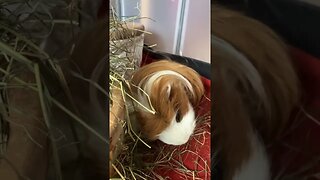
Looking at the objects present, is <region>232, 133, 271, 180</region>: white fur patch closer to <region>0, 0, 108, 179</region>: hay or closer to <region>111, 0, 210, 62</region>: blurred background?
<region>0, 0, 108, 179</region>: hay

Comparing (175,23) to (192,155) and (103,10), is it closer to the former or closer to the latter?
(192,155)

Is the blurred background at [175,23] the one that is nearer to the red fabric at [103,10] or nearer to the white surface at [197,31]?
the white surface at [197,31]

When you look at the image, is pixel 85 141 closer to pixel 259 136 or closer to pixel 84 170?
pixel 84 170

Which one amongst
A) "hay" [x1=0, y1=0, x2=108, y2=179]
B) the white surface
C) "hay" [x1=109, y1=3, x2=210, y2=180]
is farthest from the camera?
the white surface

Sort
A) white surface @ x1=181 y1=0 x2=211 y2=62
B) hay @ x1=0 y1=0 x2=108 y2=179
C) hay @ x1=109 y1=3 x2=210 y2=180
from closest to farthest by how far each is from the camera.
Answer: hay @ x1=0 y1=0 x2=108 y2=179
hay @ x1=109 y1=3 x2=210 y2=180
white surface @ x1=181 y1=0 x2=211 y2=62

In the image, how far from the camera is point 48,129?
52 centimetres

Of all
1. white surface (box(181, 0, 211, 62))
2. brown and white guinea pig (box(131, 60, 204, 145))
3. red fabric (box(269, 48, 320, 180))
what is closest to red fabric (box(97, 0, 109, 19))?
red fabric (box(269, 48, 320, 180))

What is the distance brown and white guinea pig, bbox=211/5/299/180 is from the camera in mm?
514

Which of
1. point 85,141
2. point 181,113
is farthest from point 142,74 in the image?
point 85,141

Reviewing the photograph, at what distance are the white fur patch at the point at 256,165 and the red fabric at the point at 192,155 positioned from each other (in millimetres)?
248

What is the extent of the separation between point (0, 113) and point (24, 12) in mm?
104

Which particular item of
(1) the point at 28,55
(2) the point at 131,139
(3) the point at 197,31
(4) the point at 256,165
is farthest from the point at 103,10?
(3) the point at 197,31

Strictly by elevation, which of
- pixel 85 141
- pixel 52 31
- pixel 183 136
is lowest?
pixel 183 136

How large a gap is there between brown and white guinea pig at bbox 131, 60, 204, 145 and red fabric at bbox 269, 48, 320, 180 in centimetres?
26
